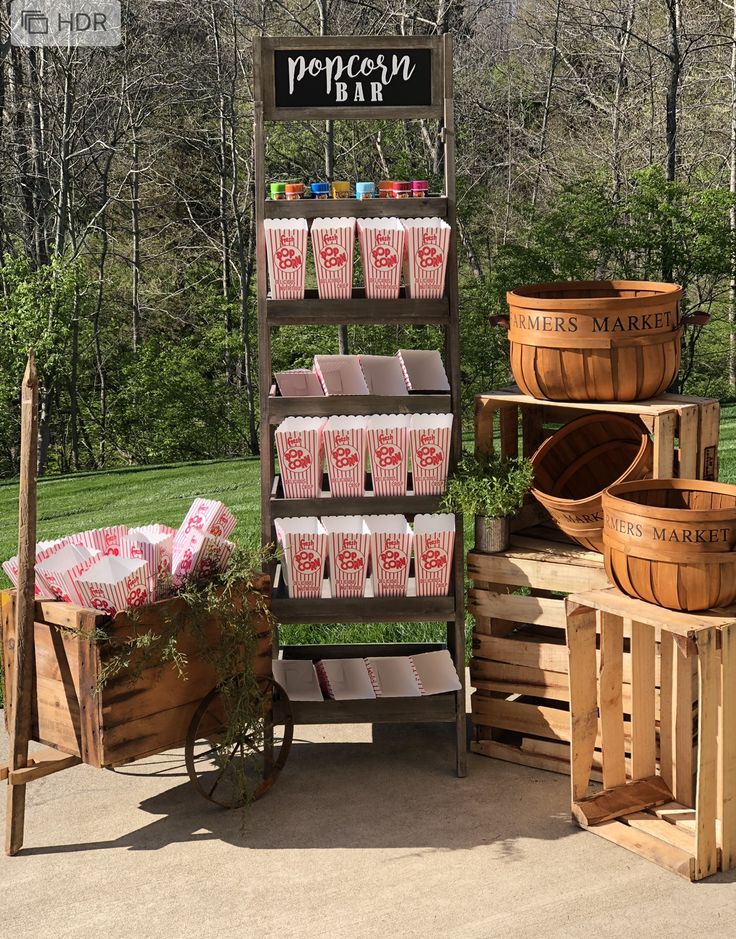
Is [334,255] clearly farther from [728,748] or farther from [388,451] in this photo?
[728,748]

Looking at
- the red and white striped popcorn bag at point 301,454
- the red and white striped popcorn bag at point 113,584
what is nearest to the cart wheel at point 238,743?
the red and white striped popcorn bag at point 113,584

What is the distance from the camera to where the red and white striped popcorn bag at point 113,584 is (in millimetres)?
3523

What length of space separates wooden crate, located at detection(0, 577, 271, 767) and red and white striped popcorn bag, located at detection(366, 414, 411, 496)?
0.79m

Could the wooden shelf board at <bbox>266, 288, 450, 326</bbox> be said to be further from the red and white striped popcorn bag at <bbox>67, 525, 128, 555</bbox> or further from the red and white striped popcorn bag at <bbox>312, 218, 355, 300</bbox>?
the red and white striped popcorn bag at <bbox>67, 525, 128, 555</bbox>

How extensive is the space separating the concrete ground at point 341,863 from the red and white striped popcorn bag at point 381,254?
68.7 inches

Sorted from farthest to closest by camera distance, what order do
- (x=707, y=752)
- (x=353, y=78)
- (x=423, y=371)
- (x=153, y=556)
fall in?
1. (x=423, y=371)
2. (x=353, y=78)
3. (x=153, y=556)
4. (x=707, y=752)

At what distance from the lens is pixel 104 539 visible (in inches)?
152

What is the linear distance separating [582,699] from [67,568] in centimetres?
171

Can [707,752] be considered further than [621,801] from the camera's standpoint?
No

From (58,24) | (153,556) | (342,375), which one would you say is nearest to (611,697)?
(342,375)

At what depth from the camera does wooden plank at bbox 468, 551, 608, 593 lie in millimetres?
4017

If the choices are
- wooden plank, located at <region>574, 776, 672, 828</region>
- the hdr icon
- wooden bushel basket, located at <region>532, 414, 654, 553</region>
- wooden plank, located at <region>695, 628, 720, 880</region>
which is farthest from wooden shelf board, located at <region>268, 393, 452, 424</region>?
the hdr icon

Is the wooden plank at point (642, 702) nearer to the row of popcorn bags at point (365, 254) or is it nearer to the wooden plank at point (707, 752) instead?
the wooden plank at point (707, 752)

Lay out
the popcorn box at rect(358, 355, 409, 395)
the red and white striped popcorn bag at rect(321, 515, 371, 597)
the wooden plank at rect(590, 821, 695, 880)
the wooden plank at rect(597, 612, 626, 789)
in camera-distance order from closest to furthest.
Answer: the wooden plank at rect(590, 821, 695, 880) → the wooden plank at rect(597, 612, 626, 789) → the red and white striped popcorn bag at rect(321, 515, 371, 597) → the popcorn box at rect(358, 355, 409, 395)
